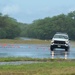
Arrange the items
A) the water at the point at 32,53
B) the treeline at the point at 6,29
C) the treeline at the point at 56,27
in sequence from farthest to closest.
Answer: the treeline at the point at 56,27 → the treeline at the point at 6,29 → the water at the point at 32,53

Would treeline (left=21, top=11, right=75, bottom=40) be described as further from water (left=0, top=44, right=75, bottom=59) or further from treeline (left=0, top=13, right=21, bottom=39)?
water (left=0, top=44, right=75, bottom=59)

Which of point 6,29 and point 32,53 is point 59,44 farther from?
point 6,29

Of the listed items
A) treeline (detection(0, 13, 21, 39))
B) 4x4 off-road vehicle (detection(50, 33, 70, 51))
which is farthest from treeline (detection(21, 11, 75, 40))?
4x4 off-road vehicle (detection(50, 33, 70, 51))

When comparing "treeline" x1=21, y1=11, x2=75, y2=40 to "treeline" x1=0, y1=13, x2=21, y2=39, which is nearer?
"treeline" x1=0, y1=13, x2=21, y2=39

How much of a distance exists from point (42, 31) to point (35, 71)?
329 feet

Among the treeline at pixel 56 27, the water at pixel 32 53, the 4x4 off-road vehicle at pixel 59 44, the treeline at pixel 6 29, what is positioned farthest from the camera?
the treeline at pixel 56 27

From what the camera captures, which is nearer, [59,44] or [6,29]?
[59,44]

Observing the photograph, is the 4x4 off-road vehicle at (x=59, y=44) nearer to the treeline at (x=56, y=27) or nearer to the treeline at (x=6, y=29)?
the treeline at (x=6, y=29)

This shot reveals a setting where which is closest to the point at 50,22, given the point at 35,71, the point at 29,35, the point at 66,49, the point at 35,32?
the point at 35,32

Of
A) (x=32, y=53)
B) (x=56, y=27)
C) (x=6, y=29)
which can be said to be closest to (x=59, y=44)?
(x=32, y=53)

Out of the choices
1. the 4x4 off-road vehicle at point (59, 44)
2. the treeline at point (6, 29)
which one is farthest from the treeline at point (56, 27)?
the 4x4 off-road vehicle at point (59, 44)

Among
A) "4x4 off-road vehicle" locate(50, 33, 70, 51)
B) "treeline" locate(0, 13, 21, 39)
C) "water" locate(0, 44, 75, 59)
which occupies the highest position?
"treeline" locate(0, 13, 21, 39)

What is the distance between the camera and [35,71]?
15164 mm

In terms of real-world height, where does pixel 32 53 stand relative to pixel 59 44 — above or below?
below
